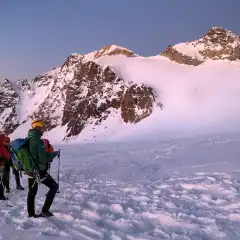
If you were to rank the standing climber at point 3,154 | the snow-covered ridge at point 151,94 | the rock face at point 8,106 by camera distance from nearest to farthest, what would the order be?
the standing climber at point 3,154, the snow-covered ridge at point 151,94, the rock face at point 8,106

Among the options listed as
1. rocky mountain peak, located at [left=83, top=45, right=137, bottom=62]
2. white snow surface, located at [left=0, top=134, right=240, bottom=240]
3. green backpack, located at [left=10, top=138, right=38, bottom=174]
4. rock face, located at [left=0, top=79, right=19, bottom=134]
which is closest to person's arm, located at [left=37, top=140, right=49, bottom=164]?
green backpack, located at [left=10, top=138, right=38, bottom=174]

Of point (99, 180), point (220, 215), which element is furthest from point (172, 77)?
point (220, 215)

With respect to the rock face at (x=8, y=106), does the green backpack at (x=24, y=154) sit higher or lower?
lower

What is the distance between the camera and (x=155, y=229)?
745 centimetres

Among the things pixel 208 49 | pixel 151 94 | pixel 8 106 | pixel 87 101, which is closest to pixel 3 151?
pixel 151 94

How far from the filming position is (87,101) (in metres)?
81.2

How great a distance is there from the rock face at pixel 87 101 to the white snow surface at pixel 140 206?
46.8 meters

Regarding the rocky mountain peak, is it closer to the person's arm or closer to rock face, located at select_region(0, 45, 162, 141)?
rock face, located at select_region(0, 45, 162, 141)

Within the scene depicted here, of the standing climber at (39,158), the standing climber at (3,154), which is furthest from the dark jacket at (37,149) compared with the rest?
the standing climber at (3,154)

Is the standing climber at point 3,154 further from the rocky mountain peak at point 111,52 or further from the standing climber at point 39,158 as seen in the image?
the rocky mountain peak at point 111,52

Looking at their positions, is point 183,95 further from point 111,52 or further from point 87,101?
point 111,52

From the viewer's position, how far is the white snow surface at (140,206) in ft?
23.7

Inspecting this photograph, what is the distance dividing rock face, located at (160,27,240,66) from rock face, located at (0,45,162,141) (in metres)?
14.1

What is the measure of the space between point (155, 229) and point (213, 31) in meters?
76.8
